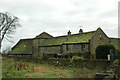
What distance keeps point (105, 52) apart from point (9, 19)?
35954 millimetres

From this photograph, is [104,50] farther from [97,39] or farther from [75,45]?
[75,45]

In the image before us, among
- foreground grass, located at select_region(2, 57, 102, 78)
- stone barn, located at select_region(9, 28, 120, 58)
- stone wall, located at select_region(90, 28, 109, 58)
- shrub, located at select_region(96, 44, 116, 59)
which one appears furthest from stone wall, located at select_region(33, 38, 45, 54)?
foreground grass, located at select_region(2, 57, 102, 78)

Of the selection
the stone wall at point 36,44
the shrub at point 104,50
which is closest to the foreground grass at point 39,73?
the shrub at point 104,50

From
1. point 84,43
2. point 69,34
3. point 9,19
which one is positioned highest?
point 9,19

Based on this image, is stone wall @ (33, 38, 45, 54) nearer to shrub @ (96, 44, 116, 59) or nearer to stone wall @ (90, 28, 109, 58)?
stone wall @ (90, 28, 109, 58)

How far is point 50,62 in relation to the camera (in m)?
29.5

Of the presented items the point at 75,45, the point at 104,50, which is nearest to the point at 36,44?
the point at 75,45

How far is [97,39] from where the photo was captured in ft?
119

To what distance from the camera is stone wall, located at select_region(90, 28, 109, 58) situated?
1373 inches

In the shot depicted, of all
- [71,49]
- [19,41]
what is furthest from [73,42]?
[19,41]

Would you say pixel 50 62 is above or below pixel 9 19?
below

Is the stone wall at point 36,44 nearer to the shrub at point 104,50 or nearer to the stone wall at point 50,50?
the stone wall at point 50,50

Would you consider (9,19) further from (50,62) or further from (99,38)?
(99,38)

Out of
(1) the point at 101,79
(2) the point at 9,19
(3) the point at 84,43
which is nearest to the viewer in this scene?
(1) the point at 101,79
